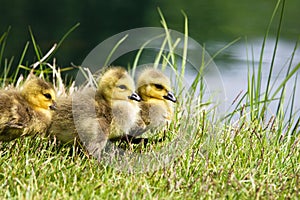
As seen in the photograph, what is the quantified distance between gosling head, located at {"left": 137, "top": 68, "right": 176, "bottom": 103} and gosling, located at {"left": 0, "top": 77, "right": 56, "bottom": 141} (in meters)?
0.50

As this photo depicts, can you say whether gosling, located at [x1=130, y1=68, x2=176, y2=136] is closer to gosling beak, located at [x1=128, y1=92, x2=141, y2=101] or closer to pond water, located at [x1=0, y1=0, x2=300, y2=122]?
gosling beak, located at [x1=128, y1=92, x2=141, y2=101]

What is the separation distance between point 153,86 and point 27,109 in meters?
0.70

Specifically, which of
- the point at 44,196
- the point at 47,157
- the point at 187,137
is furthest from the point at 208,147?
the point at 44,196

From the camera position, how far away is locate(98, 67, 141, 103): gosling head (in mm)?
3113

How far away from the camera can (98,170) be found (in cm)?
289

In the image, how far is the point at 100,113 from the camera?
3041 mm

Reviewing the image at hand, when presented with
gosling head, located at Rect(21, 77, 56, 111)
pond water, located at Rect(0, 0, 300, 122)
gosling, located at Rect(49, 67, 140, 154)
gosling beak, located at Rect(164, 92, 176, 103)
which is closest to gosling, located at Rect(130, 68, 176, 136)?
gosling beak, located at Rect(164, 92, 176, 103)

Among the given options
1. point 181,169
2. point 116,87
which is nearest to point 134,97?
point 116,87

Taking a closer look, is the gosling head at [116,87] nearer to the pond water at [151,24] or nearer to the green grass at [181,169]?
the green grass at [181,169]

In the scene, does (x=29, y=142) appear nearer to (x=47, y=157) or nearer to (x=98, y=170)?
(x=47, y=157)

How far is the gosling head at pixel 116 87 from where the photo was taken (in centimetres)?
311

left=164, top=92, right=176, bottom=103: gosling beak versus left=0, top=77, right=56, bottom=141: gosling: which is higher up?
left=164, top=92, right=176, bottom=103: gosling beak

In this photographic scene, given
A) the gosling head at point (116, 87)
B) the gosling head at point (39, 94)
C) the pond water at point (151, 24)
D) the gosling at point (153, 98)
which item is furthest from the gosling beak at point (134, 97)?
the pond water at point (151, 24)

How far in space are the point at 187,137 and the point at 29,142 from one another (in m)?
0.81
